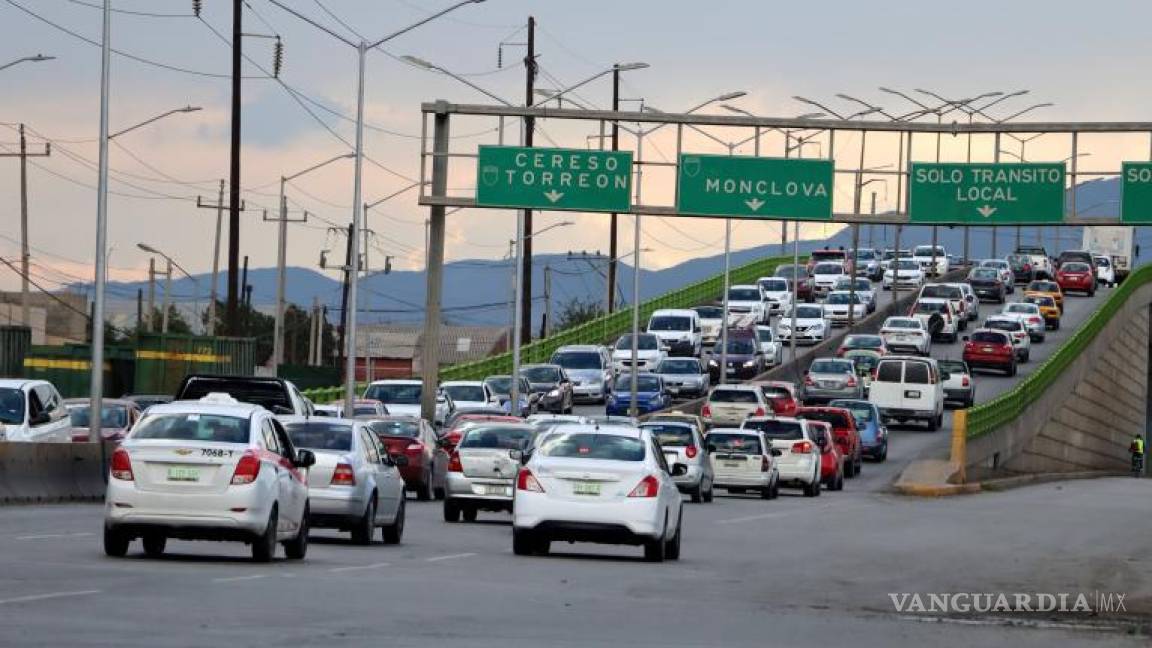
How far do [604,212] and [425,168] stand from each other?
4225mm

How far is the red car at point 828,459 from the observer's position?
51625mm

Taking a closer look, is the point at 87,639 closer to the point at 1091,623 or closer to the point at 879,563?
the point at 1091,623

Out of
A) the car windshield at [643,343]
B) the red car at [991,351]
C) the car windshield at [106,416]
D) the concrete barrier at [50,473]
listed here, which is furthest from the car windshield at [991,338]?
the concrete barrier at [50,473]

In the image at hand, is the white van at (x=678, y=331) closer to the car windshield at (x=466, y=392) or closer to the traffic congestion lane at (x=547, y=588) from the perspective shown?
the car windshield at (x=466, y=392)

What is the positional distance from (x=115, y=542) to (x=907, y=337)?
222 feet

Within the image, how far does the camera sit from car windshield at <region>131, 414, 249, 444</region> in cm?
2139

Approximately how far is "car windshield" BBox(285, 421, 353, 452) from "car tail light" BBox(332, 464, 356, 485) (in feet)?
1.79

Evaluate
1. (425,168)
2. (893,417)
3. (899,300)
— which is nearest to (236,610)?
(425,168)

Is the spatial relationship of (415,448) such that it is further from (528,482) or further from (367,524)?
(528,482)

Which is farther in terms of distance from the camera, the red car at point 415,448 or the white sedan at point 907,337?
the white sedan at point 907,337

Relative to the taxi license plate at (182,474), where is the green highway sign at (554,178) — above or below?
above

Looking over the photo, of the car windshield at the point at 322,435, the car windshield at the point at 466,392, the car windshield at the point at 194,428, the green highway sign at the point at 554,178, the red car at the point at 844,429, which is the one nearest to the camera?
the car windshield at the point at 194,428

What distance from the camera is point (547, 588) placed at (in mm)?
20156

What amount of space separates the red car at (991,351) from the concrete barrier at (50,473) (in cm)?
5510
